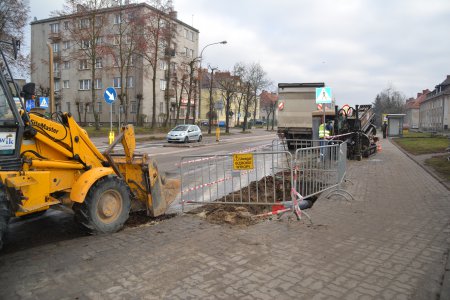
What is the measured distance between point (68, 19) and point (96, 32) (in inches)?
126

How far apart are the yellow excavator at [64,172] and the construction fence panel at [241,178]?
1.07m

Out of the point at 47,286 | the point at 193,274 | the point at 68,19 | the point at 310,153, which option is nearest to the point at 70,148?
the point at 47,286

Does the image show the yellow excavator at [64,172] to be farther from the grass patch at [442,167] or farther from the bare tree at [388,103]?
the bare tree at [388,103]

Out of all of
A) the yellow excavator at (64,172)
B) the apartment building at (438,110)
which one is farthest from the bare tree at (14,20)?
the apartment building at (438,110)

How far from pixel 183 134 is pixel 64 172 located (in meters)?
23.6

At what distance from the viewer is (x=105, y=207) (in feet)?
18.6

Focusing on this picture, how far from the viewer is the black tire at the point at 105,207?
17.7ft

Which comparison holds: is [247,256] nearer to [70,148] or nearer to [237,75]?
[70,148]

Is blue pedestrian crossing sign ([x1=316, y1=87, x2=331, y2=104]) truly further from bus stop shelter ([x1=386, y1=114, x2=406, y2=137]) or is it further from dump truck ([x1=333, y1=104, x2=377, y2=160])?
bus stop shelter ([x1=386, y1=114, x2=406, y2=137])

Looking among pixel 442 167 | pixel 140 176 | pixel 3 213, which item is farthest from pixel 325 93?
pixel 3 213

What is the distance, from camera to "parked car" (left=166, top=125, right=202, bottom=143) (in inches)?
1134

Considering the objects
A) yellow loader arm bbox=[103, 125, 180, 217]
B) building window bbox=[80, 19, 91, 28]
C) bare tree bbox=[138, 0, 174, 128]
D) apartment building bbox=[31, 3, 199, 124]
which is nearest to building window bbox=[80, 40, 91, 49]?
apartment building bbox=[31, 3, 199, 124]

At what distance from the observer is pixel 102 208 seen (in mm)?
5625

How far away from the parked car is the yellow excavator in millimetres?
22183
